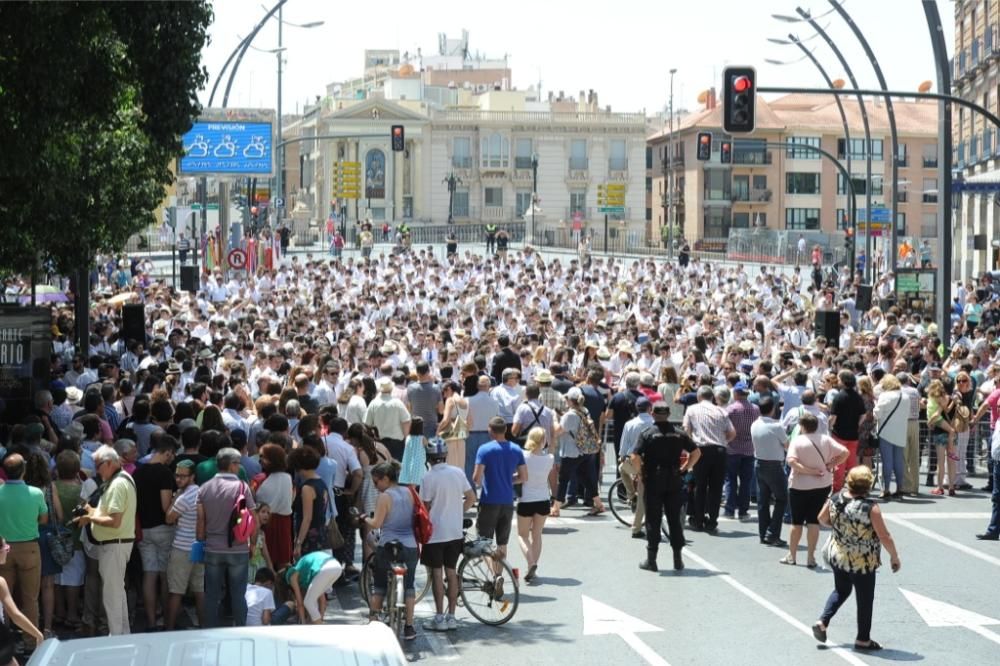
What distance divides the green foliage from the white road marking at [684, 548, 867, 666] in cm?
677

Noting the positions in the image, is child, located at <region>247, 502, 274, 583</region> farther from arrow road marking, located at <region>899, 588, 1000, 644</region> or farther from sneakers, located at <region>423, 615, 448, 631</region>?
arrow road marking, located at <region>899, 588, 1000, 644</region>

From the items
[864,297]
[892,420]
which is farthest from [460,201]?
[892,420]

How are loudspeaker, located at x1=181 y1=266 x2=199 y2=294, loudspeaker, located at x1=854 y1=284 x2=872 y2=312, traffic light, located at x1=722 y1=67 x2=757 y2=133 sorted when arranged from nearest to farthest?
traffic light, located at x1=722 y1=67 x2=757 y2=133
loudspeaker, located at x1=181 y1=266 x2=199 y2=294
loudspeaker, located at x1=854 y1=284 x2=872 y2=312

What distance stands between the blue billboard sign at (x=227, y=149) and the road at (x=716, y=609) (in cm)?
2253

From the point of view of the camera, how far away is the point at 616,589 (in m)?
13.9

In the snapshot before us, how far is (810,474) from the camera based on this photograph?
48.4 feet

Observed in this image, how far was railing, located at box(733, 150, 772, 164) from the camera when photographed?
354ft

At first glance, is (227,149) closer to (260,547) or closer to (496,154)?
(260,547)

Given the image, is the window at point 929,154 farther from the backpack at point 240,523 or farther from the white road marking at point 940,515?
the backpack at point 240,523

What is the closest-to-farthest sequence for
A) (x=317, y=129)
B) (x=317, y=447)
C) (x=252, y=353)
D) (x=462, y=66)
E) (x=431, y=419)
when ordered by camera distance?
(x=317, y=447) → (x=431, y=419) → (x=252, y=353) → (x=317, y=129) → (x=462, y=66)

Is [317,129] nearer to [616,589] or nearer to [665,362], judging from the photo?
[665,362]

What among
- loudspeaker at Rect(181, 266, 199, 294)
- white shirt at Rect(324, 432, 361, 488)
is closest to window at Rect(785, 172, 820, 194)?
loudspeaker at Rect(181, 266, 199, 294)

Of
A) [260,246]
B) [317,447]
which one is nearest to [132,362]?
[317,447]

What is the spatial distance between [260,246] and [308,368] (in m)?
24.5
